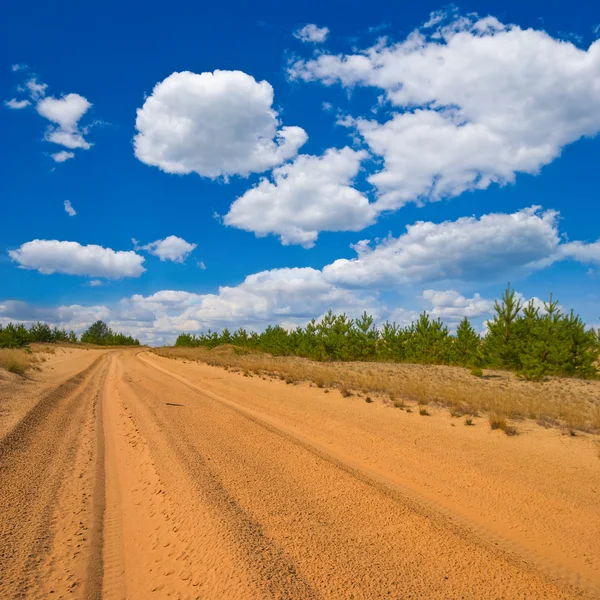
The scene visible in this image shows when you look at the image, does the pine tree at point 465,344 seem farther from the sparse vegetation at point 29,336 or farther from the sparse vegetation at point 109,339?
the sparse vegetation at point 109,339

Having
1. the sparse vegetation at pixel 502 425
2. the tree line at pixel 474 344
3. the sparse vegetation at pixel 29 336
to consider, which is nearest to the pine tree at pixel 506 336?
the tree line at pixel 474 344

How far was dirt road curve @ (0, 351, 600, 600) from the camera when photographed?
3971mm

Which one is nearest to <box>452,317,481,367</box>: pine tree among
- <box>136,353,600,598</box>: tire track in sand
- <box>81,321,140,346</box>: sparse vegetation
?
<box>136,353,600,598</box>: tire track in sand

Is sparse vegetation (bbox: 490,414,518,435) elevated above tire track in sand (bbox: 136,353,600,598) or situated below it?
above

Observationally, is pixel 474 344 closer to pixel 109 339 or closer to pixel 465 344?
pixel 465 344

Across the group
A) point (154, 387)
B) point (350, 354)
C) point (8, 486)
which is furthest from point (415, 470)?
point (350, 354)

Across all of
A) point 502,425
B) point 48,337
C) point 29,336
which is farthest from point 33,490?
point 48,337

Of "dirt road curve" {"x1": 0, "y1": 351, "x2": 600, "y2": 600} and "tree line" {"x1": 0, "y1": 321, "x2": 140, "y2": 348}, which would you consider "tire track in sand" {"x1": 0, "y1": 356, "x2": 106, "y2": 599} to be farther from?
"tree line" {"x1": 0, "y1": 321, "x2": 140, "y2": 348}

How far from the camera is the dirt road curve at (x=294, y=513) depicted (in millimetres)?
3971

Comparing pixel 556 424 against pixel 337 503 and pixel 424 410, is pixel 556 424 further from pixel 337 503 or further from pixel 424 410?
pixel 337 503

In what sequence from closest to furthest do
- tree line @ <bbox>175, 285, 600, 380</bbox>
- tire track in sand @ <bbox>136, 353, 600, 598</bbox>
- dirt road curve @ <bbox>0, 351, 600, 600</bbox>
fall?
dirt road curve @ <bbox>0, 351, 600, 600</bbox>
tire track in sand @ <bbox>136, 353, 600, 598</bbox>
tree line @ <bbox>175, 285, 600, 380</bbox>

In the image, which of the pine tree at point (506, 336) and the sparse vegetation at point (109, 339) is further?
the sparse vegetation at point (109, 339)

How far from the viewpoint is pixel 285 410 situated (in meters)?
13.7

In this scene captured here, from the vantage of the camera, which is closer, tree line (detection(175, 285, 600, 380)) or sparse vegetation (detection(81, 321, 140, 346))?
tree line (detection(175, 285, 600, 380))
